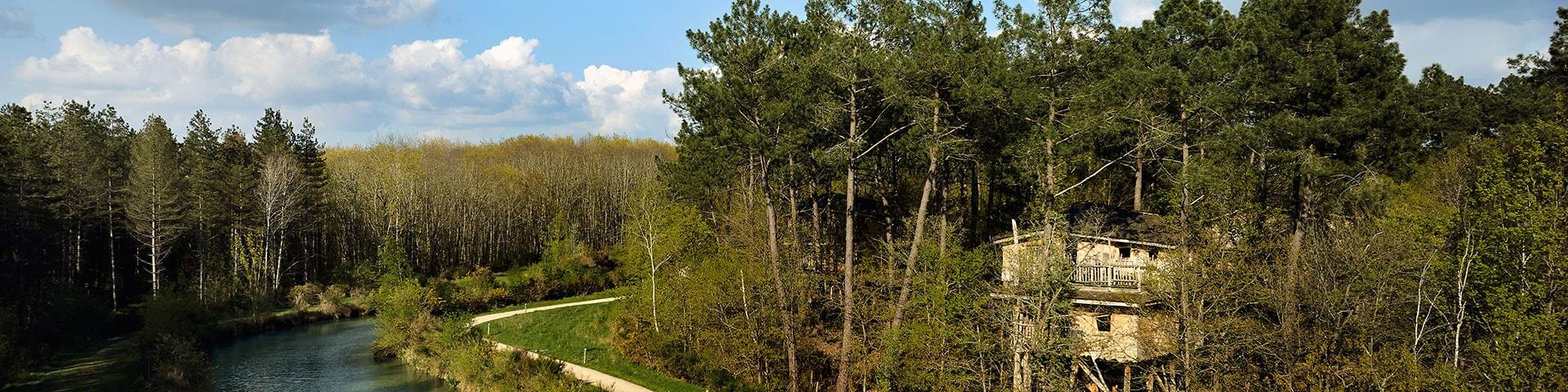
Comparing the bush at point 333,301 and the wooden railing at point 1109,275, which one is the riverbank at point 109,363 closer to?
the bush at point 333,301

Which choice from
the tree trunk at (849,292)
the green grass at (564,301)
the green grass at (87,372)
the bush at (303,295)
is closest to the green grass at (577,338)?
the tree trunk at (849,292)

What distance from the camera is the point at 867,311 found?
2522 centimetres

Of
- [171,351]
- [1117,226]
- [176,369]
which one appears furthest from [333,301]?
[1117,226]

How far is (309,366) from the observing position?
35.5 meters

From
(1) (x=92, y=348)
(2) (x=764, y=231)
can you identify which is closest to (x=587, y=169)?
(1) (x=92, y=348)

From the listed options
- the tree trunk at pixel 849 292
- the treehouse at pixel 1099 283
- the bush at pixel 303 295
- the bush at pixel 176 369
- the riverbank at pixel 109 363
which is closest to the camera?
the treehouse at pixel 1099 283

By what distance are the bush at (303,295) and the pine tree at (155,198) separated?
6985 mm

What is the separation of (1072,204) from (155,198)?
156 feet

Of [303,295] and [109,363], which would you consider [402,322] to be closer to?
[109,363]

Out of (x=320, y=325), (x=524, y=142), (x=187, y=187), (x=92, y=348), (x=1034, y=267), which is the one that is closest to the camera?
(x=1034, y=267)

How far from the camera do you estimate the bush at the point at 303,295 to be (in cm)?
5091

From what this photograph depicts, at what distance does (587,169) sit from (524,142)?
34.1 metres

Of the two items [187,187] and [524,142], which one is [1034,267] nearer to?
[187,187]

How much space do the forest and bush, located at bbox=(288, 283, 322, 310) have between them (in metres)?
11.7
